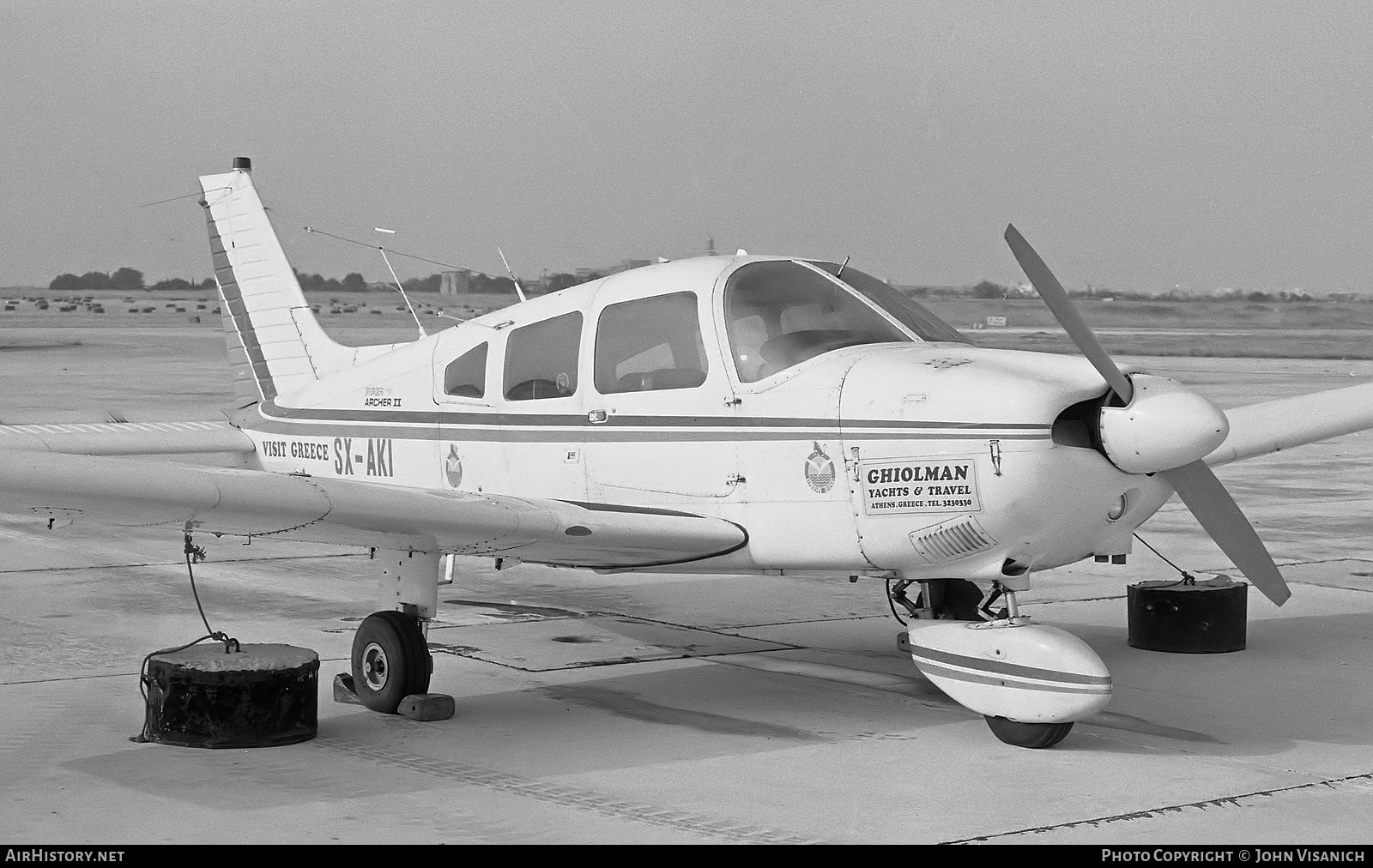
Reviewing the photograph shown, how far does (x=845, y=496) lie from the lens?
22.8 ft

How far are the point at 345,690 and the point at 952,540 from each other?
3.05 metres

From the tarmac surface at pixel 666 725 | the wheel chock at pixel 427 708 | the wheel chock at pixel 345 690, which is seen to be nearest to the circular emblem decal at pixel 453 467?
the tarmac surface at pixel 666 725

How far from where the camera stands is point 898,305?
25.0ft

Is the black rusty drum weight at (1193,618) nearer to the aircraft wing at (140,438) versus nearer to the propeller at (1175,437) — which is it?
the propeller at (1175,437)

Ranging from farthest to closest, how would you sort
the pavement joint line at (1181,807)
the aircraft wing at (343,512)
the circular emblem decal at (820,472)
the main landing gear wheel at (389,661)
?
the main landing gear wheel at (389,661) < the circular emblem decal at (820,472) < the aircraft wing at (343,512) < the pavement joint line at (1181,807)

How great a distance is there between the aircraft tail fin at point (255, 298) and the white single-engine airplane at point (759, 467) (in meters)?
2.20

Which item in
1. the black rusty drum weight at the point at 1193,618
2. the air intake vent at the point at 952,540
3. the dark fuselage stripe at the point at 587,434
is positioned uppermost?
the dark fuselage stripe at the point at 587,434

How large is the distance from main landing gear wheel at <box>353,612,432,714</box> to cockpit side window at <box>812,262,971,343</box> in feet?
8.56

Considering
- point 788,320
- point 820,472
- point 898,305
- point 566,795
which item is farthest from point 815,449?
point 566,795

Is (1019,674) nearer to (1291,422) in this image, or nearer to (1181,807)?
(1181,807)

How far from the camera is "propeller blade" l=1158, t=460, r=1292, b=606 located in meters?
7.13

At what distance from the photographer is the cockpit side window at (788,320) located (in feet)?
23.9

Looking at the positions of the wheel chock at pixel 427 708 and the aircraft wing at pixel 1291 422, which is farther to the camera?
the aircraft wing at pixel 1291 422

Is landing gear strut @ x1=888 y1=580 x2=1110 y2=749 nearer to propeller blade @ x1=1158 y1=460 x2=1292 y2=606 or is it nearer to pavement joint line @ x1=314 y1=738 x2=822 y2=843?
propeller blade @ x1=1158 y1=460 x2=1292 y2=606
